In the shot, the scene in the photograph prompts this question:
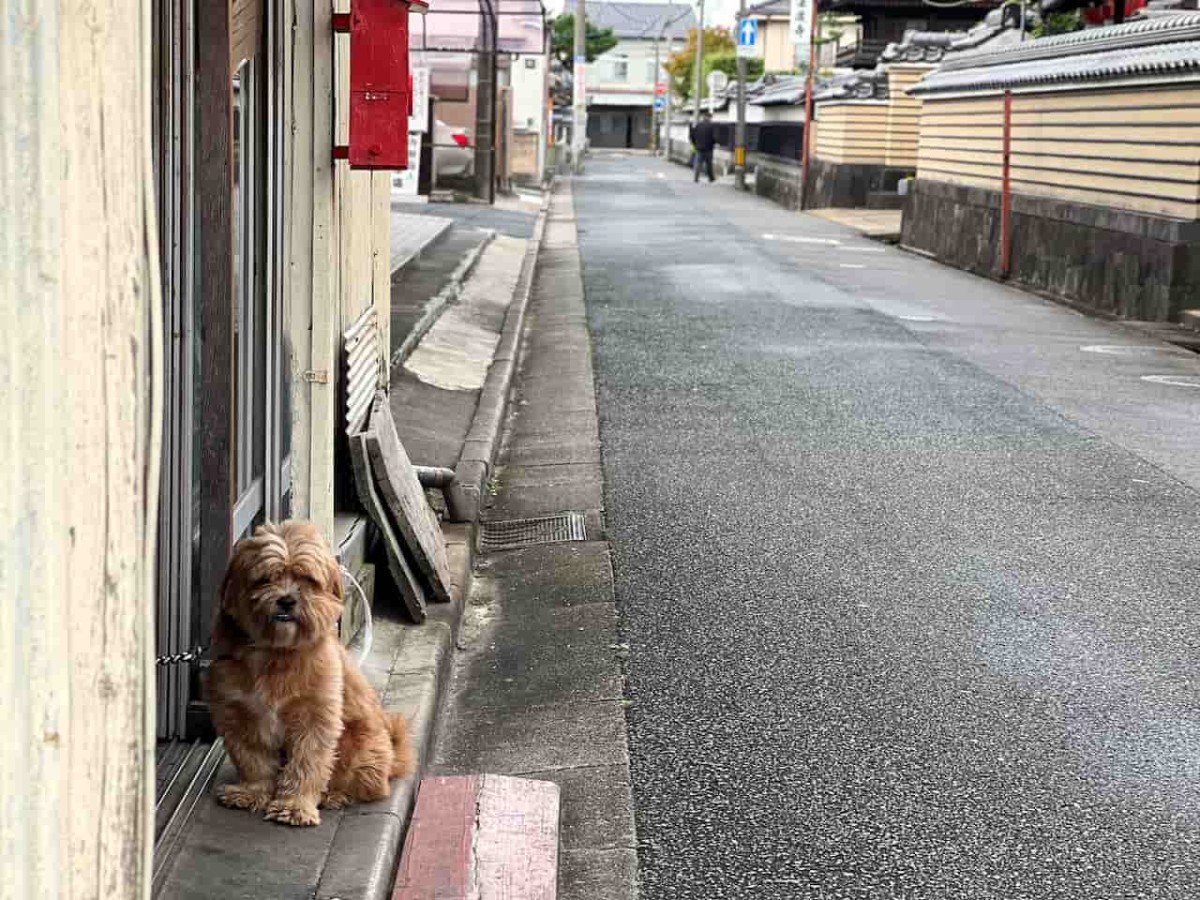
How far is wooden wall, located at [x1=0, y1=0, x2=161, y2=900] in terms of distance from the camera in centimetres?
213

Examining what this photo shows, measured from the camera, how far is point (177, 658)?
4512 millimetres

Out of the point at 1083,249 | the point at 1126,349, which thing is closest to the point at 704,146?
the point at 1083,249

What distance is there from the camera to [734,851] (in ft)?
15.2

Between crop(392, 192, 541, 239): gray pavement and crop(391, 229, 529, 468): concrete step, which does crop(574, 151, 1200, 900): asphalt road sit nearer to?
crop(391, 229, 529, 468): concrete step

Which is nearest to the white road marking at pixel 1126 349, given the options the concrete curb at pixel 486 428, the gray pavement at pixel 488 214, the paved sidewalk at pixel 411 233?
the concrete curb at pixel 486 428

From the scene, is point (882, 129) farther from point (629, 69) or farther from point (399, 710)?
point (629, 69)

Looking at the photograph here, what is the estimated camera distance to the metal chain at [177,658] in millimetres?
4508

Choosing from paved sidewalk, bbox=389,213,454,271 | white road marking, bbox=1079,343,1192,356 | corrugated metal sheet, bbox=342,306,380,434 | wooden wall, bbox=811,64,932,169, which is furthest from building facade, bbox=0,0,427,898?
wooden wall, bbox=811,64,932,169

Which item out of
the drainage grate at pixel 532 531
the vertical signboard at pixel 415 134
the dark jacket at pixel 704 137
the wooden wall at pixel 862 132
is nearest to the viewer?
the drainage grate at pixel 532 531

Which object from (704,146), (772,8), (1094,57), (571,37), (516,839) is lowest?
(516,839)

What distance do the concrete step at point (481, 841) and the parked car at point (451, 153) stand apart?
1159 inches

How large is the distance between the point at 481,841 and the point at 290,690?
0.75m

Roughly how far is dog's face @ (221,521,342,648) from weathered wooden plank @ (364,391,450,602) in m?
2.33

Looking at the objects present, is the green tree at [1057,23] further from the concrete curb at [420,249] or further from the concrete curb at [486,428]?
the concrete curb at [486,428]
